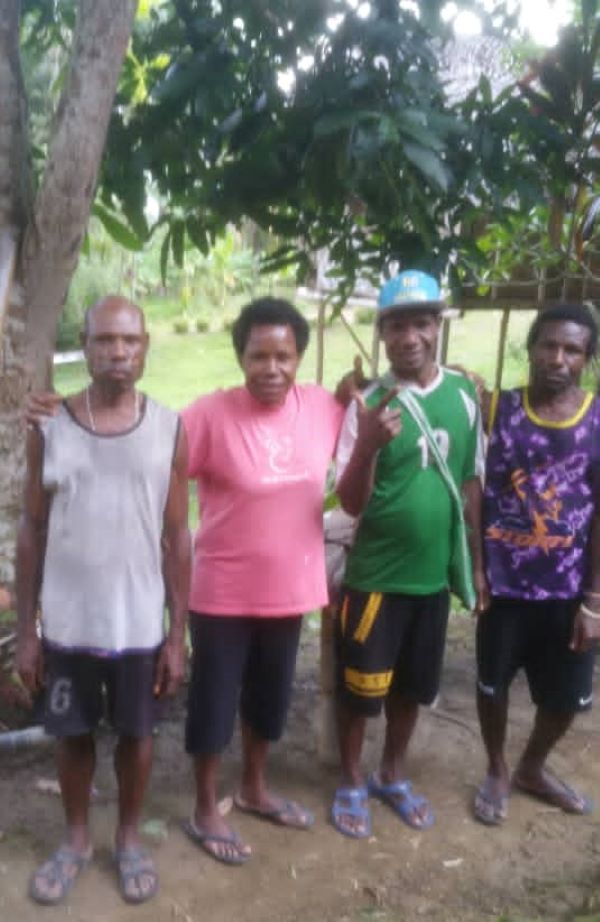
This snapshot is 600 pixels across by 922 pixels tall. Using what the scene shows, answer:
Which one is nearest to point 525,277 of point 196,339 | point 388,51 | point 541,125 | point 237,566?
point 541,125

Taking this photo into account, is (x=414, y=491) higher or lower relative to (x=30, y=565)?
higher

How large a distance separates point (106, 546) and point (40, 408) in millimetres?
384

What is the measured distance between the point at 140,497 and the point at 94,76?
4.59ft

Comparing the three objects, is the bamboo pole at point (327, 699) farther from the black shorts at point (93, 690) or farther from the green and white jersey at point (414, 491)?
the black shorts at point (93, 690)

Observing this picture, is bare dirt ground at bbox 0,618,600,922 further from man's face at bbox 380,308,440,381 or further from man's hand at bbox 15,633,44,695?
man's face at bbox 380,308,440,381

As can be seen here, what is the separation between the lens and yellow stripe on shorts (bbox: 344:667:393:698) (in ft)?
9.08

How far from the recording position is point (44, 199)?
9.54 ft

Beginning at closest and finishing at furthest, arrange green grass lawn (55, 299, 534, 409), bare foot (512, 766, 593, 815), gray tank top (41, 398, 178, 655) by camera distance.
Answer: gray tank top (41, 398, 178, 655), bare foot (512, 766, 593, 815), green grass lawn (55, 299, 534, 409)

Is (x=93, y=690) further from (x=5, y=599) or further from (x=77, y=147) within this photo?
(x=77, y=147)

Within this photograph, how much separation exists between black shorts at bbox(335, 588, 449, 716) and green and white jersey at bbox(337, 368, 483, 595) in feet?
0.16

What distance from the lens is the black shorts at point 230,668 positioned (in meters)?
2.58

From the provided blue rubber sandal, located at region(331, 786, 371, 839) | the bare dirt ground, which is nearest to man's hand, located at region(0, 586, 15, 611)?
the bare dirt ground

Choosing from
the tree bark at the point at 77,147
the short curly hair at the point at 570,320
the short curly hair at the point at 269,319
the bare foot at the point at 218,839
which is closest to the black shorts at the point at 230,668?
the bare foot at the point at 218,839

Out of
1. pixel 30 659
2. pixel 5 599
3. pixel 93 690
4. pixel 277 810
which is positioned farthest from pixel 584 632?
pixel 5 599
